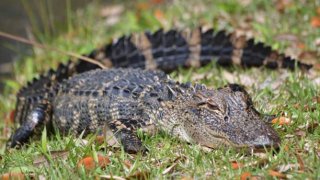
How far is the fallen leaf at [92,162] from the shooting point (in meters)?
4.39

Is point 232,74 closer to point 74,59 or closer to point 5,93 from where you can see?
point 74,59

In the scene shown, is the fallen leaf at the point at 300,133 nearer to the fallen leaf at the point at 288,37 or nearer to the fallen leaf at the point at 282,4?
the fallen leaf at the point at 288,37

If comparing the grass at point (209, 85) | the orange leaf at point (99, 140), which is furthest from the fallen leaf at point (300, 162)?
the orange leaf at point (99, 140)

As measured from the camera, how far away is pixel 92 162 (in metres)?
4.44

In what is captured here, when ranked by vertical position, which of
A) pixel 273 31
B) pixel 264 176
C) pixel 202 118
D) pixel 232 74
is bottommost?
pixel 264 176

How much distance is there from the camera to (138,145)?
4762 millimetres

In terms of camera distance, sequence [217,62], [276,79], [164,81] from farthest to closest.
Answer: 1. [217,62]
2. [276,79]
3. [164,81]

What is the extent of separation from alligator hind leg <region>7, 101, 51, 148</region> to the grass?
0.16 m

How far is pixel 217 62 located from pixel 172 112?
5.79 feet

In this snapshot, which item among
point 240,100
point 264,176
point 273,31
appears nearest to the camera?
point 264,176

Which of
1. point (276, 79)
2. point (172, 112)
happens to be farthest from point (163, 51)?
point (172, 112)

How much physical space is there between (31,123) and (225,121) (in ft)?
7.48

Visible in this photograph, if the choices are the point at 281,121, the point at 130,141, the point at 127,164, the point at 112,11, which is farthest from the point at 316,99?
the point at 112,11

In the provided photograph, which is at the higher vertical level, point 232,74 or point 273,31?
point 273,31
